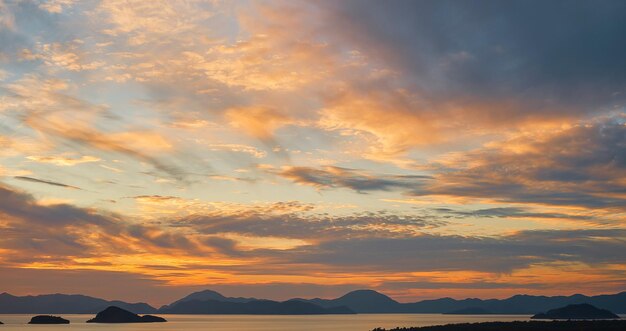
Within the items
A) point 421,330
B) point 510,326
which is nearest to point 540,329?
point 510,326

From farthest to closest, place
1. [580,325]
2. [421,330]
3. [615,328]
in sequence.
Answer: [421,330] → [580,325] → [615,328]

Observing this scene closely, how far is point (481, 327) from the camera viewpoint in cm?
11844

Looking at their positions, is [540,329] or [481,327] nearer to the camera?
[540,329]

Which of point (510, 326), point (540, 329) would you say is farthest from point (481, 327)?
point (540, 329)

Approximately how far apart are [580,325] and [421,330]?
2969 cm

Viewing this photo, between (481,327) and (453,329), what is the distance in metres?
5.47

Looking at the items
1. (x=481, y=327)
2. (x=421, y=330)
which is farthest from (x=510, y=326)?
(x=421, y=330)

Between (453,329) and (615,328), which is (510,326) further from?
(615,328)

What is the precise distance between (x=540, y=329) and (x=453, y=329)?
16989 millimetres

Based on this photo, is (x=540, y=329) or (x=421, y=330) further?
(x=421, y=330)

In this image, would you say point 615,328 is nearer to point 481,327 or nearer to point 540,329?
point 540,329

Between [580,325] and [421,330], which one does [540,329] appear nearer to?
[580,325]

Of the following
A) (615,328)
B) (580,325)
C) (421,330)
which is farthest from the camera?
(421,330)

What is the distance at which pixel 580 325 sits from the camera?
369 feet
